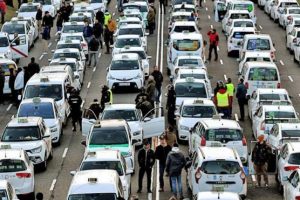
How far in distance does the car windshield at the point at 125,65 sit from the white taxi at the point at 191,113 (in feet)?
30.1

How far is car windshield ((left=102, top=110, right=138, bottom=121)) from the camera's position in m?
38.2

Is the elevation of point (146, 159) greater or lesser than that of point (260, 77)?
greater

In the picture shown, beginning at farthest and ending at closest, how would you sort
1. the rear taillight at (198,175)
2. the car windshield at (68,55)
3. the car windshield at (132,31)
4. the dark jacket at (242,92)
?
1. the car windshield at (132,31)
2. the car windshield at (68,55)
3. the dark jacket at (242,92)
4. the rear taillight at (198,175)

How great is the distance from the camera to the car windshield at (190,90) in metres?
43.0

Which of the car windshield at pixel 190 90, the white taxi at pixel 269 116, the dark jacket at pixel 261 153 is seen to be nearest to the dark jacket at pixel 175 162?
the dark jacket at pixel 261 153

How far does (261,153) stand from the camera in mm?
32656

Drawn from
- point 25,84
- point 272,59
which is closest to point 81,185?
point 25,84

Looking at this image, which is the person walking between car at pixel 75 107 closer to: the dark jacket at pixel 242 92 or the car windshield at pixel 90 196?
the dark jacket at pixel 242 92

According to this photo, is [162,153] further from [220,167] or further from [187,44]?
[187,44]

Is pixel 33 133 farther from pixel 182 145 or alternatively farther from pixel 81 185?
pixel 81 185

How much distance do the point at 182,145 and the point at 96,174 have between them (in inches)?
445

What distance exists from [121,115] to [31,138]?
3818 millimetres

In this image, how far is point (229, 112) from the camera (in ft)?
137

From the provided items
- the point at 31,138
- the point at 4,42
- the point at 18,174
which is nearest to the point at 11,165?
the point at 18,174
